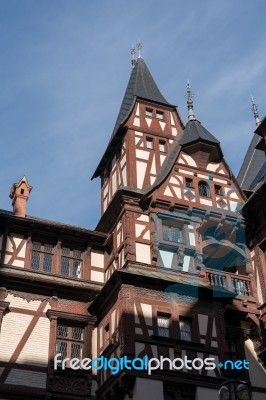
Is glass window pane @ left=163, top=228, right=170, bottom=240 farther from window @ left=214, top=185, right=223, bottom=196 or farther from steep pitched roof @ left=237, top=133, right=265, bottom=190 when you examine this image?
steep pitched roof @ left=237, top=133, right=265, bottom=190

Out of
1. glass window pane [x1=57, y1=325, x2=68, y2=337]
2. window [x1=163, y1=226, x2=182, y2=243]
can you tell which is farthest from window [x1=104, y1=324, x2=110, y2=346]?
window [x1=163, y1=226, x2=182, y2=243]

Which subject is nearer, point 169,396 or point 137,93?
point 169,396

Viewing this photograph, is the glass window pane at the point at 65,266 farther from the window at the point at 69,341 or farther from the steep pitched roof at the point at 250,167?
the steep pitched roof at the point at 250,167

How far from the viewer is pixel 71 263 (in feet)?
83.4

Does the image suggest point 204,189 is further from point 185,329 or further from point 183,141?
point 185,329

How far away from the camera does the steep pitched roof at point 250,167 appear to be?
30.9 metres

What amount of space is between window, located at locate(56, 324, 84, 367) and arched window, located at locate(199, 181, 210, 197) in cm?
758

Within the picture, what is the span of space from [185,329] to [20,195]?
928 cm

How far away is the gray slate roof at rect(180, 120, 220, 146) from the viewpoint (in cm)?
2773

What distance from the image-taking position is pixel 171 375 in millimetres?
20516

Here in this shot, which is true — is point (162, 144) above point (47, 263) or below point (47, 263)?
above

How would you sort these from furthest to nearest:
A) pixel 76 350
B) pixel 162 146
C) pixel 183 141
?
pixel 162 146 < pixel 183 141 < pixel 76 350

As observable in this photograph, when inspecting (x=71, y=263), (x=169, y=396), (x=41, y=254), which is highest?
(x=41, y=254)

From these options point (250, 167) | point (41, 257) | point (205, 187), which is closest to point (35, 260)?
point (41, 257)
